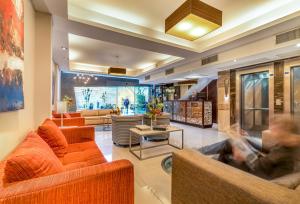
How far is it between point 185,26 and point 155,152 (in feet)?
9.03

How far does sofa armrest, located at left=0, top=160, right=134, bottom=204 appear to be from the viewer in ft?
2.88

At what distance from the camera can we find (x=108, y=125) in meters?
7.02

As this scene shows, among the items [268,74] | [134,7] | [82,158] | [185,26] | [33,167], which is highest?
[134,7]

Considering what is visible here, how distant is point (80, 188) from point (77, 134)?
6.86 feet

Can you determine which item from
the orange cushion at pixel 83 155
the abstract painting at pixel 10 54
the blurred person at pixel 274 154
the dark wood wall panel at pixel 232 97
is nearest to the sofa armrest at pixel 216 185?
the blurred person at pixel 274 154

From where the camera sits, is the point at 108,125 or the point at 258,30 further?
the point at 108,125

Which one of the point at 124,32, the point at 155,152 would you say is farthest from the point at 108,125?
the point at 124,32

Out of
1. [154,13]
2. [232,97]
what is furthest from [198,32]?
[232,97]

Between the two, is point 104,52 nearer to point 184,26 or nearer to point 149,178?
point 184,26

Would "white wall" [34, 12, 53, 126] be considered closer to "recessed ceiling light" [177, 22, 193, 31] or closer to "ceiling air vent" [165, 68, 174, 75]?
"recessed ceiling light" [177, 22, 193, 31]

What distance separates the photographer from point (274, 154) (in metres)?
1.32

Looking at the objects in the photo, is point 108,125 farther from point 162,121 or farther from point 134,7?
point 134,7

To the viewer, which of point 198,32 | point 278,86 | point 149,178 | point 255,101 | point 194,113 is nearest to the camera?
point 149,178

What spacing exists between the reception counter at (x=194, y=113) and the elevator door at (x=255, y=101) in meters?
1.78
